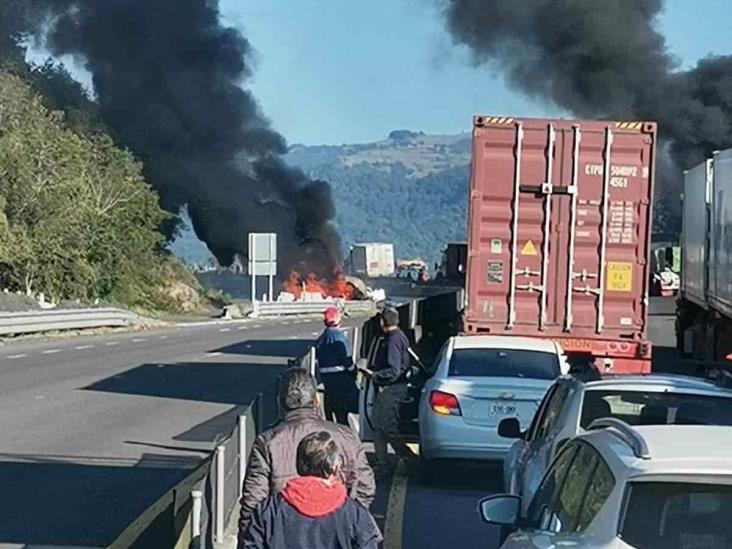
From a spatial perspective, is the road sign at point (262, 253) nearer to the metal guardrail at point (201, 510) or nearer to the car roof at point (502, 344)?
the car roof at point (502, 344)

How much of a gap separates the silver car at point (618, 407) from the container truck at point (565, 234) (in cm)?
924

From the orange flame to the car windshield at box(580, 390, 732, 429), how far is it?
6099 centimetres

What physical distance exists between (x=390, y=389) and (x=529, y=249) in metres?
Answer: 4.44

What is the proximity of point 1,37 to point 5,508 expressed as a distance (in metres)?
55.6

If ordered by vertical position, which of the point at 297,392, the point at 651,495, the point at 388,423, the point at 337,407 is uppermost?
the point at 297,392

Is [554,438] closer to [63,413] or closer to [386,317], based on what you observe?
[386,317]

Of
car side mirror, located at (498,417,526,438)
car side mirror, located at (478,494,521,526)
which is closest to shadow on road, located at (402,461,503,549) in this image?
car side mirror, located at (498,417,526,438)

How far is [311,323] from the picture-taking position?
48781mm

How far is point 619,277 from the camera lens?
19156mm

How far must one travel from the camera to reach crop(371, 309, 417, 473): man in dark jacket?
49.1 feet

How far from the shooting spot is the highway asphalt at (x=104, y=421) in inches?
476

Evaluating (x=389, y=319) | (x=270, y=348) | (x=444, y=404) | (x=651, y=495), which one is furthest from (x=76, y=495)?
(x=270, y=348)

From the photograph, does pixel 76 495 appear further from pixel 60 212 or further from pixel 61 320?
pixel 60 212

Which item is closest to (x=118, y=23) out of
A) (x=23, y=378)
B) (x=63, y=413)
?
(x=23, y=378)
